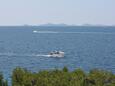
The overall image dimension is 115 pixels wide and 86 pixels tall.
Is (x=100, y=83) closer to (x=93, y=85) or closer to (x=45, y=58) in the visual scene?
(x=93, y=85)

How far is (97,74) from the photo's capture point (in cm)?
2783

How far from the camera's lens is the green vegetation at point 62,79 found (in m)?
27.3

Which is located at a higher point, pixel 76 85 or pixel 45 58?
pixel 76 85

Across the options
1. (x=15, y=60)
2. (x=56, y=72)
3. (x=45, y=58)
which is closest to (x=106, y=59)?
(x=45, y=58)

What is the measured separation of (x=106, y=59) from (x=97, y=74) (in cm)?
7480

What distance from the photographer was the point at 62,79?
27781 mm

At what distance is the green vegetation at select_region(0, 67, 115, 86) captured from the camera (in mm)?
27297

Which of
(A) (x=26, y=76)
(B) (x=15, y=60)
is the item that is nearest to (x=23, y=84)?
(A) (x=26, y=76)

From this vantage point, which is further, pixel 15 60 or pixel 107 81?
pixel 15 60

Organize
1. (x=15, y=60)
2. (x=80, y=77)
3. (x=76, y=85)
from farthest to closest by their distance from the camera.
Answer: (x=15, y=60) → (x=80, y=77) → (x=76, y=85)

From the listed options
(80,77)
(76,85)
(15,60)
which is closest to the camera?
(76,85)

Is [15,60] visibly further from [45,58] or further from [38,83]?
[38,83]

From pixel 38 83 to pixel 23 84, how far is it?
3.42 feet

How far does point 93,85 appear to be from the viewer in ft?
88.4
